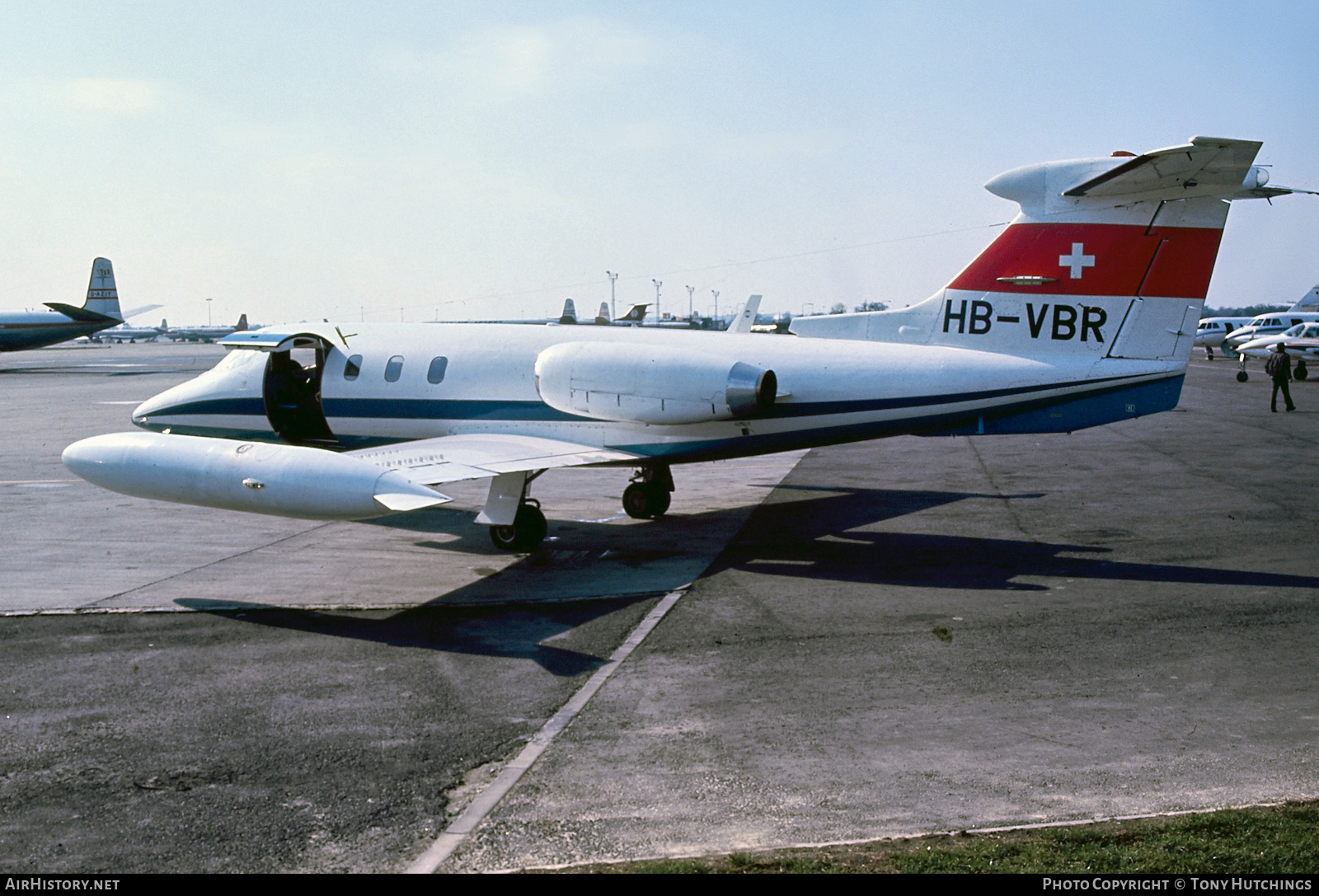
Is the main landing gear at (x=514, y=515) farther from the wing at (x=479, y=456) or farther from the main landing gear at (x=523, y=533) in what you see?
the wing at (x=479, y=456)

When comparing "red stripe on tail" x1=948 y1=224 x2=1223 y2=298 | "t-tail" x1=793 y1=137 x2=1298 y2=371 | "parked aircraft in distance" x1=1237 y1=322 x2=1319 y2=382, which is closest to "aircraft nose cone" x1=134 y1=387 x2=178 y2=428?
"t-tail" x1=793 y1=137 x2=1298 y2=371

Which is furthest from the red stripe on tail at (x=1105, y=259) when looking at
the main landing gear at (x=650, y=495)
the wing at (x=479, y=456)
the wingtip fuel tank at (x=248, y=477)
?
the wingtip fuel tank at (x=248, y=477)

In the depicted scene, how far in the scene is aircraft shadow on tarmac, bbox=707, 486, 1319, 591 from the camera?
39.1 feet

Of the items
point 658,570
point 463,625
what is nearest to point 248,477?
point 463,625

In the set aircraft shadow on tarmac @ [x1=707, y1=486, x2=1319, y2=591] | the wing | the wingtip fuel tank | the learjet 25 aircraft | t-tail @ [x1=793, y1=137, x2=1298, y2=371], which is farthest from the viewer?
t-tail @ [x1=793, y1=137, x2=1298, y2=371]

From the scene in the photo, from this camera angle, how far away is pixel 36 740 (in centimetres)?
740

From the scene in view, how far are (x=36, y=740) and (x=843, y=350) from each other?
9.87m

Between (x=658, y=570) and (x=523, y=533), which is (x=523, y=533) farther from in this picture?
(x=658, y=570)

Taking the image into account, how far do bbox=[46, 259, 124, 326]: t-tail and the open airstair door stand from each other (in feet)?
184

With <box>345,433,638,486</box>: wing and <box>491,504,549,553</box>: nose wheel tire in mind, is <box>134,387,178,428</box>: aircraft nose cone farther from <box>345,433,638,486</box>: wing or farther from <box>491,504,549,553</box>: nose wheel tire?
<box>491,504,549,553</box>: nose wheel tire

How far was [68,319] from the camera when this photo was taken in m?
64.3

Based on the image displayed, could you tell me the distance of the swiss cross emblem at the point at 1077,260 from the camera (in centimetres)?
1326

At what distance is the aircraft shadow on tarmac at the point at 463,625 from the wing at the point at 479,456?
1730 mm
